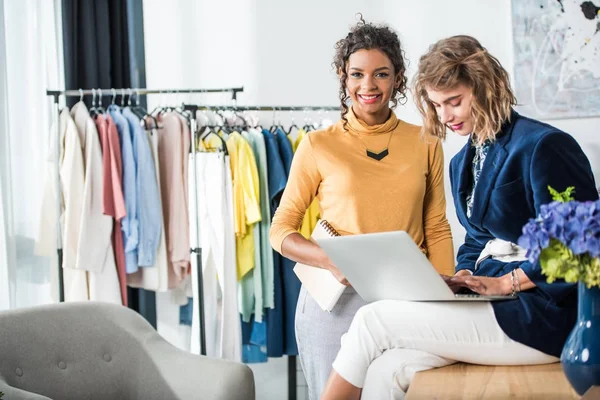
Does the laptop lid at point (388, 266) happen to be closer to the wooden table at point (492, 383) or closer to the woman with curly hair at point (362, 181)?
the wooden table at point (492, 383)

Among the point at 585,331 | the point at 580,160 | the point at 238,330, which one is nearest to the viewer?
the point at 585,331

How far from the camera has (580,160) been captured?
1.76 m

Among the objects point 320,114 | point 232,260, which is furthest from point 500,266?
point 320,114

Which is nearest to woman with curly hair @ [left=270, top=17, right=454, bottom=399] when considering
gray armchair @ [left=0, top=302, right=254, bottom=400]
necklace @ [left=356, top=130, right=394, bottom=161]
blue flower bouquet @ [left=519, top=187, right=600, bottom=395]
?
necklace @ [left=356, top=130, right=394, bottom=161]

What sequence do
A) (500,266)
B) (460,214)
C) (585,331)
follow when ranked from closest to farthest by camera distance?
(585,331) < (500,266) < (460,214)

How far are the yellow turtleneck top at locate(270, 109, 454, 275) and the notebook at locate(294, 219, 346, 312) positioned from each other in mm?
69

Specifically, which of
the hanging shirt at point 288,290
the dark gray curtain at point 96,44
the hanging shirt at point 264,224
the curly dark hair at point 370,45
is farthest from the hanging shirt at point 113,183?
the curly dark hair at point 370,45

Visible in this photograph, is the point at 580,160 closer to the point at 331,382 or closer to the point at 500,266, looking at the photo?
the point at 500,266

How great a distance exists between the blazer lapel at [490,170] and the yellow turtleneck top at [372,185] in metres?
0.46

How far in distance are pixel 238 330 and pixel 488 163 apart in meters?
1.93

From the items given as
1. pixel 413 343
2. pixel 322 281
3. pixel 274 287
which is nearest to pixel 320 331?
pixel 322 281

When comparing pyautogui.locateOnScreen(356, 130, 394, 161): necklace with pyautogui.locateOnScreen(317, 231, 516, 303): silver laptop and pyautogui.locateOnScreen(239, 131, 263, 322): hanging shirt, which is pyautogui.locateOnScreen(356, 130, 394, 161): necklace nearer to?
pyautogui.locateOnScreen(317, 231, 516, 303): silver laptop

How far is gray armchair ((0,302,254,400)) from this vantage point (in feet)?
8.11

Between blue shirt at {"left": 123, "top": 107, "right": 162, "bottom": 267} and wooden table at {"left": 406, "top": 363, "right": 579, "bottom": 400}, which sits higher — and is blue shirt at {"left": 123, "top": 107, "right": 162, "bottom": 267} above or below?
above
